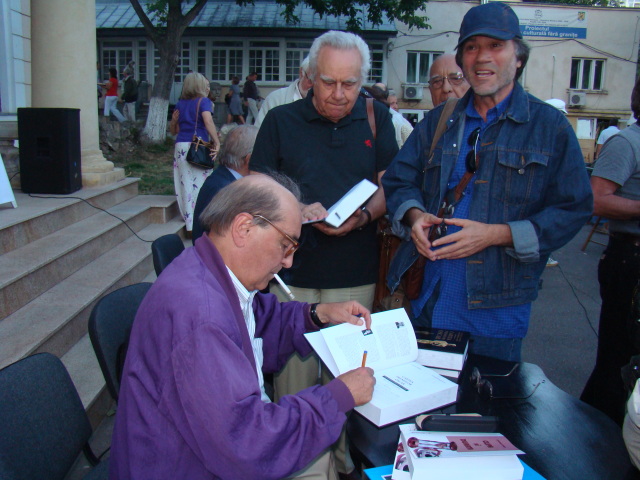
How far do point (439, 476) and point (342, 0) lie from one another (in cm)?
1812

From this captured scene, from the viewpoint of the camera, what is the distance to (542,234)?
1959 mm

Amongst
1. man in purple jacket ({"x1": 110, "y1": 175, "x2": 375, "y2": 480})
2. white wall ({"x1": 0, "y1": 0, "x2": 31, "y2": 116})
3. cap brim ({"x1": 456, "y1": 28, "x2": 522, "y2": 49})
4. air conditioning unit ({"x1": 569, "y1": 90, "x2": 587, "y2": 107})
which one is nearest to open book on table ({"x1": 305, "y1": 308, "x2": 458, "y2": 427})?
man in purple jacket ({"x1": 110, "y1": 175, "x2": 375, "y2": 480})

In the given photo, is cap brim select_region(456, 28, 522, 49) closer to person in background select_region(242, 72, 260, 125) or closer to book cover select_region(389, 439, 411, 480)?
book cover select_region(389, 439, 411, 480)

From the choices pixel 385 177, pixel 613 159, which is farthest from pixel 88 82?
pixel 613 159

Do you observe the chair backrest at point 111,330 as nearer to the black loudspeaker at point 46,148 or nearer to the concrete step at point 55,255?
the concrete step at point 55,255

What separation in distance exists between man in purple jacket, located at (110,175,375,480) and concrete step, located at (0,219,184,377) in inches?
75.8

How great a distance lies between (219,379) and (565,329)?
15.3 feet

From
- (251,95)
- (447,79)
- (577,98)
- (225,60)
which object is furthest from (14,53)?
(577,98)

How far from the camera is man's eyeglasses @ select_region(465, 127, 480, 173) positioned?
82.8 inches

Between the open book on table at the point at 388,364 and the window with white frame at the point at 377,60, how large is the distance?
22786 millimetres

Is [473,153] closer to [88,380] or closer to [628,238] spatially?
[628,238]

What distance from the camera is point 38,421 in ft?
5.20

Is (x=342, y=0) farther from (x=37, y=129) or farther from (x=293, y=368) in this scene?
(x=293, y=368)

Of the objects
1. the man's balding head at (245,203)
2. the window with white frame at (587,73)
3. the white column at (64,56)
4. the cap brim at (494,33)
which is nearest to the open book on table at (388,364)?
the man's balding head at (245,203)
